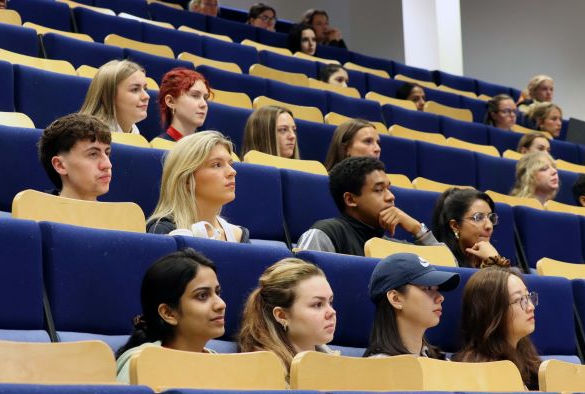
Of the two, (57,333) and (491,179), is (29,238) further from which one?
(491,179)

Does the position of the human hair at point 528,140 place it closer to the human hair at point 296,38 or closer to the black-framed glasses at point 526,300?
the human hair at point 296,38

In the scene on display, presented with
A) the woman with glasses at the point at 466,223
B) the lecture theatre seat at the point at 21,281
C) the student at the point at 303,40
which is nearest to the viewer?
A: the lecture theatre seat at the point at 21,281

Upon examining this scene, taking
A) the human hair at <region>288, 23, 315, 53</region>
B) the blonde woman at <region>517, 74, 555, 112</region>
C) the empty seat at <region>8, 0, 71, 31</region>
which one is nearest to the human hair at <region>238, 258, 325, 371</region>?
the empty seat at <region>8, 0, 71, 31</region>

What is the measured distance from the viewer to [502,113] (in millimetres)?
3346

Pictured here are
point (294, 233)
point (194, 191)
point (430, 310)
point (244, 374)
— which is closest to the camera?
point (244, 374)

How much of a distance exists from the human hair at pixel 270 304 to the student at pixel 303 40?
2461mm

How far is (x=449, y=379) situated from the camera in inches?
46.1

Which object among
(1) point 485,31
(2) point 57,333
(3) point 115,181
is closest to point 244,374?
(2) point 57,333

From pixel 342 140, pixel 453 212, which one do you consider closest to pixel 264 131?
pixel 342 140

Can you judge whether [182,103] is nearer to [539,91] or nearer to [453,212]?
[453,212]

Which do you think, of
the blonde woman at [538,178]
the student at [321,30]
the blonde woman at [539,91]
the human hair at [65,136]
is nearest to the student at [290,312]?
the human hair at [65,136]

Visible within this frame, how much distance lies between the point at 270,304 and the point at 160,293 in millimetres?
157

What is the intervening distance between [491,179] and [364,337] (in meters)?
1.21

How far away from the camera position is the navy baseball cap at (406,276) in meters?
1.33
